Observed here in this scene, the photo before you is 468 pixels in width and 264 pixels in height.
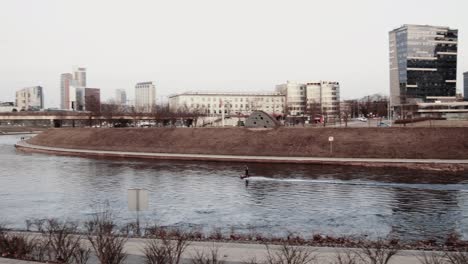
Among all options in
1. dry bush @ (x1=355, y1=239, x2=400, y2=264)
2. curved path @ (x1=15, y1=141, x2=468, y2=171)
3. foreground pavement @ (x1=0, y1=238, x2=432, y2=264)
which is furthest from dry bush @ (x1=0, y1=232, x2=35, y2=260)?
curved path @ (x1=15, y1=141, x2=468, y2=171)

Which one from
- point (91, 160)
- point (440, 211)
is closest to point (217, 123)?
point (91, 160)

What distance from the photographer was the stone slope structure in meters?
66.2

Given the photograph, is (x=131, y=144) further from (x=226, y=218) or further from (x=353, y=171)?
(x=226, y=218)

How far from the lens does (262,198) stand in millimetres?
38500

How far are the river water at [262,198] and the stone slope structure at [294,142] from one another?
10547 mm

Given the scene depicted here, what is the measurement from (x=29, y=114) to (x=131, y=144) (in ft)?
284

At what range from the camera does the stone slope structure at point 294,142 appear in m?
66.2

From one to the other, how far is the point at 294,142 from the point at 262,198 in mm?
37236

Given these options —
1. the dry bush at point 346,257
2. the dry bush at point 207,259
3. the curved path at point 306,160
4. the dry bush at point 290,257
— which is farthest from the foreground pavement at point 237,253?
the curved path at point 306,160

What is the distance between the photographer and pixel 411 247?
21000 mm

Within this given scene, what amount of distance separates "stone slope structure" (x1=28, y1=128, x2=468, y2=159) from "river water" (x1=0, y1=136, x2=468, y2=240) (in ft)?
34.6

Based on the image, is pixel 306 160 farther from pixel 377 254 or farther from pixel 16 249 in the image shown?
pixel 16 249

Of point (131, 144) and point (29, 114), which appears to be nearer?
point (131, 144)

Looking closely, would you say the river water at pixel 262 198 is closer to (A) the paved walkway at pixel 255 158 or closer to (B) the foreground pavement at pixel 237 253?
(A) the paved walkway at pixel 255 158
